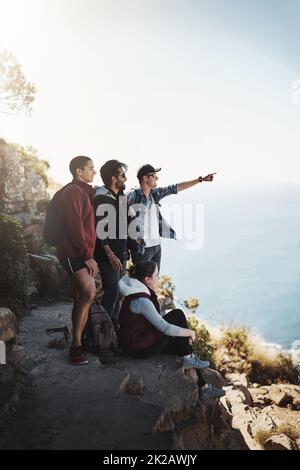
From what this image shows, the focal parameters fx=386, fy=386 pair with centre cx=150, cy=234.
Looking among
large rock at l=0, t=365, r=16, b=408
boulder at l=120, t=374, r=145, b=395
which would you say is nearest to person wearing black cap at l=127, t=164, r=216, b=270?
boulder at l=120, t=374, r=145, b=395

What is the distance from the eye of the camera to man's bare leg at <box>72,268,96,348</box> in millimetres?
4594

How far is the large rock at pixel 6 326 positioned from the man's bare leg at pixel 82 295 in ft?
4.34

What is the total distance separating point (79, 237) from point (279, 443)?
A: 425 cm

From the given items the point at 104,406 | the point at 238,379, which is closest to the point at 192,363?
the point at 104,406

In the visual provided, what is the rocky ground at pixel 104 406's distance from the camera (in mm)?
3561

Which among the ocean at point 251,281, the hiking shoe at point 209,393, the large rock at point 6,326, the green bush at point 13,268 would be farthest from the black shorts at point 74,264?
the ocean at point 251,281

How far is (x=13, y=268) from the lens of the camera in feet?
24.8

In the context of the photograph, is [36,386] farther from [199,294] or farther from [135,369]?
[199,294]

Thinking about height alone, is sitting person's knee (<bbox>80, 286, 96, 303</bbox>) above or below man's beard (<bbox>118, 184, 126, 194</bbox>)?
below

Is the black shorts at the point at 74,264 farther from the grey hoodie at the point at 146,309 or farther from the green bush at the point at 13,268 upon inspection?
the green bush at the point at 13,268

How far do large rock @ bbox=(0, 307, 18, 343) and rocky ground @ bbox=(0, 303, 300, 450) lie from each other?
0.05ft

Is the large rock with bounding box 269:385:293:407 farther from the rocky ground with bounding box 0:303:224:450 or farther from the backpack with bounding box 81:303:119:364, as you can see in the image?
the backpack with bounding box 81:303:119:364

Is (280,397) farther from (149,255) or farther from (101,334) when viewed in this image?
(101,334)

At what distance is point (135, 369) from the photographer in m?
4.88
